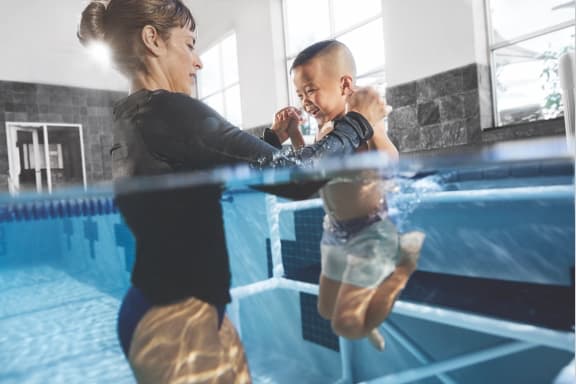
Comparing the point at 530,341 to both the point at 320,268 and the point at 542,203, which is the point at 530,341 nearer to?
the point at 542,203

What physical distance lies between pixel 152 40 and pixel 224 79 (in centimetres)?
645

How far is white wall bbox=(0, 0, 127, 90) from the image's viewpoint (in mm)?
6605

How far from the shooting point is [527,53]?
12.0 ft

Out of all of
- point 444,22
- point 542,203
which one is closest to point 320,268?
point 542,203

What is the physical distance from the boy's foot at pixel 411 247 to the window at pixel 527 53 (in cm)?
249

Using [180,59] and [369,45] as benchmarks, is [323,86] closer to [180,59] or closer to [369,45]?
[180,59]

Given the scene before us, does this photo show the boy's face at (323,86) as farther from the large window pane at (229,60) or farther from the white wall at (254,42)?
the large window pane at (229,60)

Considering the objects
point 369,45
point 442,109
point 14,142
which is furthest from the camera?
point 14,142

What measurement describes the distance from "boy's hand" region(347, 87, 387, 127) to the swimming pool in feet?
0.62

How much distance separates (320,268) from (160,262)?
0.57 meters

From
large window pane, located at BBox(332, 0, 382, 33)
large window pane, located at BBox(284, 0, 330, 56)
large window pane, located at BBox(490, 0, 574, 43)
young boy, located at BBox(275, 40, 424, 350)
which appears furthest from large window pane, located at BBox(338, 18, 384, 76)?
young boy, located at BBox(275, 40, 424, 350)

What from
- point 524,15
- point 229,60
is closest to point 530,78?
point 524,15

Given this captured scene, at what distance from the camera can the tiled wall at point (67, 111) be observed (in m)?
7.16

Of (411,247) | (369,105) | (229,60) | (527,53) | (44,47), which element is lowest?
(411,247)
